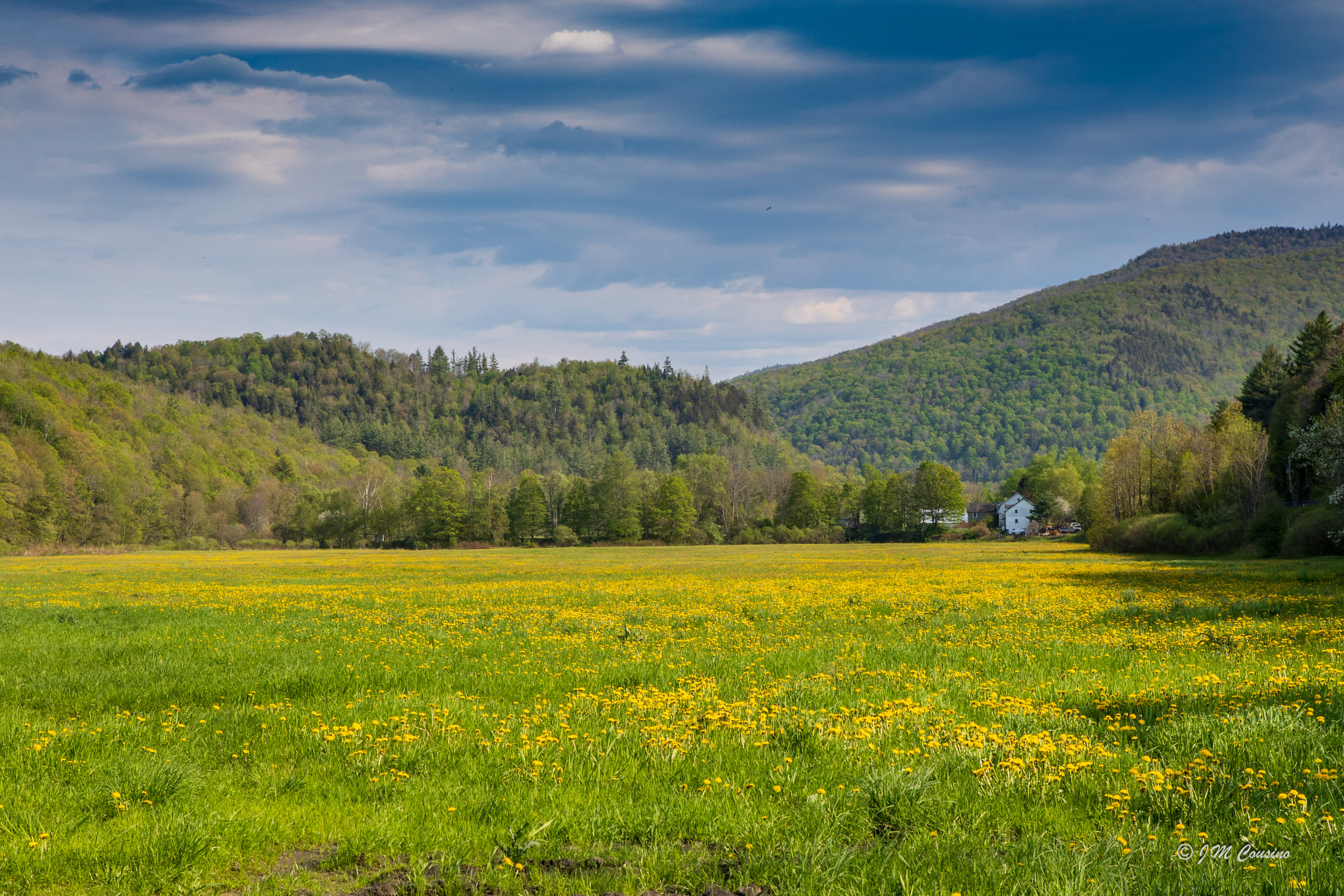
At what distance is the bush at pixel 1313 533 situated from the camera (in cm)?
4190

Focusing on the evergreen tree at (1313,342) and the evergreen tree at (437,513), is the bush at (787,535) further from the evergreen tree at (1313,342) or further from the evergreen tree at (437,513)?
the evergreen tree at (1313,342)

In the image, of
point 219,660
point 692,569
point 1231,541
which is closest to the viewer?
point 219,660

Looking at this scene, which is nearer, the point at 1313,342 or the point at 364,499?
the point at 1313,342

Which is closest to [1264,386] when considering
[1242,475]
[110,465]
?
[1242,475]

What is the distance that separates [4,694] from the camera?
36.5 ft

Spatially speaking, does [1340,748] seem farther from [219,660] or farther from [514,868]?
[219,660]

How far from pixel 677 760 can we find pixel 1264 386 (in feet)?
337

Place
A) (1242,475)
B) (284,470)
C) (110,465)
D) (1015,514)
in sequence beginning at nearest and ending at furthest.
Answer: (1242,475) → (110,465) → (1015,514) → (284,470)

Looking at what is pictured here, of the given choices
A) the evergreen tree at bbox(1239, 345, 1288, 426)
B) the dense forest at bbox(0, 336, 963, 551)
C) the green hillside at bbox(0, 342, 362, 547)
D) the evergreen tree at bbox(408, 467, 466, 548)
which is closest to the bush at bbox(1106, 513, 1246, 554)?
the evergreen tree at bbox(1239, 345, 1288, 426)

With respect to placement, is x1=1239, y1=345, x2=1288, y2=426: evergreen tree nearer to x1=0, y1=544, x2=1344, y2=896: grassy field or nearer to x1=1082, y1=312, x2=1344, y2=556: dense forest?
x1=1082, y1=312, x2=1344, y2=556: dense forest

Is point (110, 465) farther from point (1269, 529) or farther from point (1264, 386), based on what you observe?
point (1264, 386)

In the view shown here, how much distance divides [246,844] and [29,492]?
113 meters

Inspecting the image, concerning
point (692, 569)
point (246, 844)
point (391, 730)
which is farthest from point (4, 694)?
point (692, 569)

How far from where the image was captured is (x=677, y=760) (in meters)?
7.48
